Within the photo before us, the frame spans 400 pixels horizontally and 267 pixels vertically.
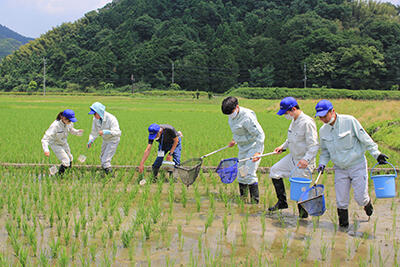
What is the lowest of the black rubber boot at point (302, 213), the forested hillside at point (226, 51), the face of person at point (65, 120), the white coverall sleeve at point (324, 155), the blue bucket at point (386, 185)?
the black rubber boot at point (302, 213)

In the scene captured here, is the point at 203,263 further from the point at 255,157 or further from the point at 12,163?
the point at 12,163

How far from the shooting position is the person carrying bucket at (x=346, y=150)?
390 cm

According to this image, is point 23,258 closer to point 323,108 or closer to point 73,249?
point 73,249

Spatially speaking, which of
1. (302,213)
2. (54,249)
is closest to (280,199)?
(302,213)

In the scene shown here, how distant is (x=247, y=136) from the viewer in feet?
16.2

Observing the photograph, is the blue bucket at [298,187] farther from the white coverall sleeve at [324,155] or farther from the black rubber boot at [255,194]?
the black rubber boot at [255,194]

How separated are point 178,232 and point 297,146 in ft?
5.40

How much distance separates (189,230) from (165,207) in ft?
2.93

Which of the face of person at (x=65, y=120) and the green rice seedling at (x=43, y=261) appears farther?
the face of person at (x=65, y=120)

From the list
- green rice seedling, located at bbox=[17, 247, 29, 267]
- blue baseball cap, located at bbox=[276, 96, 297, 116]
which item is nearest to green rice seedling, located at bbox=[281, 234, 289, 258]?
blue baseball cap, located at bbox=[276, 96, 297, 116]

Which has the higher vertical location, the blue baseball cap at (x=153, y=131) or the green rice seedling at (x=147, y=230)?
the blue baseball cap at (x=153, y=131)

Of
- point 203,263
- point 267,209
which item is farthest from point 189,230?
point 267,209

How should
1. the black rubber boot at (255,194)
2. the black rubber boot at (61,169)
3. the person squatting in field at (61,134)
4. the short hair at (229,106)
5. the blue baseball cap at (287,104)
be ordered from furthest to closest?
the black rubber boot at (61,169), the person squatting in field at (61,134), the black rubber boot at (255,194), the short hair at (229,106), the blue baseball cap at (287,104)

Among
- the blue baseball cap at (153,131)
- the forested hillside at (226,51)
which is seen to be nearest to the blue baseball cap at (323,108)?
the blue baseball cap at (153,131)
